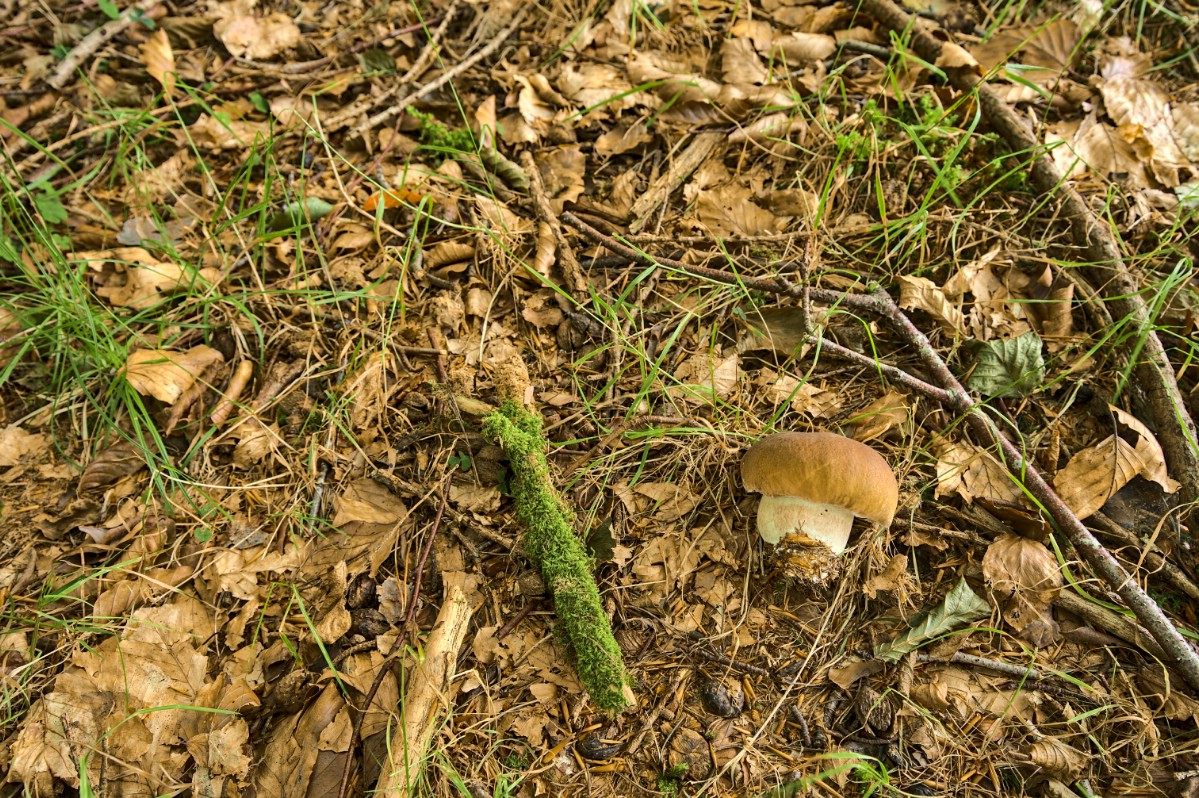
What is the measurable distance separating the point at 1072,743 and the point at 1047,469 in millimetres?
857

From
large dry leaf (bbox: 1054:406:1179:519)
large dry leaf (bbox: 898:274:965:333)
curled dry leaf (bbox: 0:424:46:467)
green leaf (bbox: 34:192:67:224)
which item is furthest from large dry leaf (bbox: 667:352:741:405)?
green leaf (bbox: 34:192:67:224)

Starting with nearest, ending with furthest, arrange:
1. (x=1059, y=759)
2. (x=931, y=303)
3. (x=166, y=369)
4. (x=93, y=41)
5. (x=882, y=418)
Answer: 1. (x=1059, y=759)
2. (x=882, y=418)
3. (x=931, y=303)
4. (x=166, y=369)
5. (x=93, y=41)

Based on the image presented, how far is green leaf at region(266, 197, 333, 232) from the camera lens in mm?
2734

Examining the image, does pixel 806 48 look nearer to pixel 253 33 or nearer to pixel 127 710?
pixel 253 33

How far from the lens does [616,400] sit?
2.38 m

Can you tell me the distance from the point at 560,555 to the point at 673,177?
1.67 meters

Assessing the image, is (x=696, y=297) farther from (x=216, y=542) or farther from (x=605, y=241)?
(x=216, y=542)

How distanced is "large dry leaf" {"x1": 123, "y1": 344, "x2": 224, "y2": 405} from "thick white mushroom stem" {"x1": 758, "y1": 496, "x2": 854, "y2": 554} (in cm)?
222

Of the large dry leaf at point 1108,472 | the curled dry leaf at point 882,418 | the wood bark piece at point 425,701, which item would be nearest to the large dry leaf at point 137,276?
the wood bark piece at point 425,701

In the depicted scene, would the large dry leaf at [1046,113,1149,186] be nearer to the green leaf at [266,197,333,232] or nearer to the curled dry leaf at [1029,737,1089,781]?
the curled dry leaf at [1029,737,1089,781]

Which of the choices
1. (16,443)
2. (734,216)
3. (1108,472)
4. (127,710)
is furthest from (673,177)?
(16,443)

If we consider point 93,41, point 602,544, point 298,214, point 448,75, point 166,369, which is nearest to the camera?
point 602,544

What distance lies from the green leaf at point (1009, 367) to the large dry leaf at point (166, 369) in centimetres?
294

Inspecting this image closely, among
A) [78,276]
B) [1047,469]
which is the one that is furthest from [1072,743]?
[78,276]
